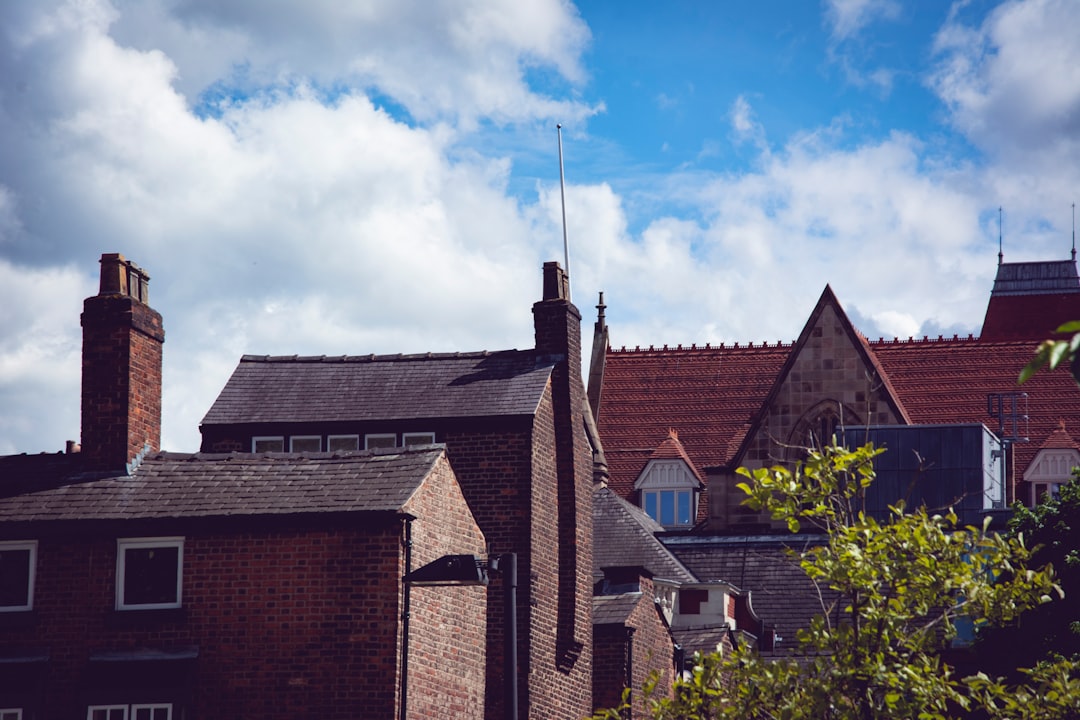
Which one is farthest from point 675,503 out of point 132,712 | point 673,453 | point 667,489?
point 132,712

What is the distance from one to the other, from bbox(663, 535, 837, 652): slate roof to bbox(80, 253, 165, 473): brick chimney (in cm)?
2502

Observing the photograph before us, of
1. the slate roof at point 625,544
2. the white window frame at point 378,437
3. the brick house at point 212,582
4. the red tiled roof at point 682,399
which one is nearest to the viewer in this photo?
the brick house at point 212,582

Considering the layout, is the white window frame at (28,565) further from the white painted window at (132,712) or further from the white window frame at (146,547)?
the white painted window at (132,712)

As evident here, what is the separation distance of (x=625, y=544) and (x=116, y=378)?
21.5 metres

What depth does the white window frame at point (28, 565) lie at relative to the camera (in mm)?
28297

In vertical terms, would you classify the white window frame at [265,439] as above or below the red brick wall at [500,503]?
above

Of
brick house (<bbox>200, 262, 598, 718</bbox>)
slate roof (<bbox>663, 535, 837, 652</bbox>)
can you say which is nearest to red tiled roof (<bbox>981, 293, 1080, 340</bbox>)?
slate roof (<bbox>663, 535, 837, 652</bbox>)

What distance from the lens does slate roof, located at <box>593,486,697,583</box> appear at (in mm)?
47312

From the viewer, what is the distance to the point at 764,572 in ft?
181

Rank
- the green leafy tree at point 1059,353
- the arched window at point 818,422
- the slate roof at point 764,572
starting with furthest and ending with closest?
the arched window at point 818,422 → the slate roof at point 764,572 → the green leafy tree at point 1059,353

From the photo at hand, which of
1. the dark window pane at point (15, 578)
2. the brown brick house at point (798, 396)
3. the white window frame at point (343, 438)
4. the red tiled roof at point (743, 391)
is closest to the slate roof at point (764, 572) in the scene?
the brown brick house at point (798, 396)

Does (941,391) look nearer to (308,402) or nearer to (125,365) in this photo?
(308,402)

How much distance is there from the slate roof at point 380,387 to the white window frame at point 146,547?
29.3 feet

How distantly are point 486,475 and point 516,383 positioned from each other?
7.26 feet
